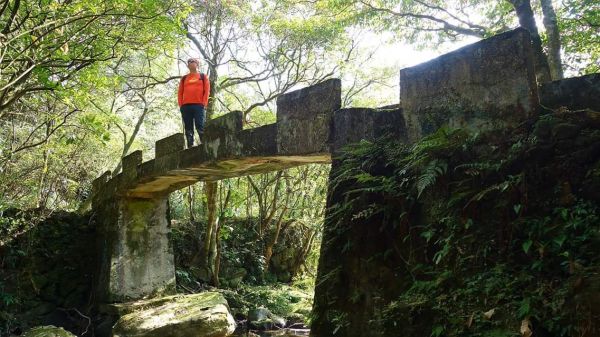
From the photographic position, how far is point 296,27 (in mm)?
11266

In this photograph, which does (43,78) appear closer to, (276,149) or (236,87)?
(276,149)

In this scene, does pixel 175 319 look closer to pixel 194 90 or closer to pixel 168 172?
pixel 168 172

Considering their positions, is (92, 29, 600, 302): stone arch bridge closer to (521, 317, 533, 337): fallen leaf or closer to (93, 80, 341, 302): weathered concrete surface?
(93, 80, 341, 302): weathered concrete surface

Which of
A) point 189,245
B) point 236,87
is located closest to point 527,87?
point 189,245

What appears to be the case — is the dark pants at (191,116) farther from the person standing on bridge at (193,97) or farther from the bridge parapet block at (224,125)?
the bridge parapet block at (224,125)

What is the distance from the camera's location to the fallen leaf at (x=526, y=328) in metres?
2.12

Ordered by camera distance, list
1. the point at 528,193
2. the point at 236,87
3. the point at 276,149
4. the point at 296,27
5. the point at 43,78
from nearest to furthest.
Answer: the point at 528,193 < the point at 276,149 < the point at 43,78 < the point at 296,27 < the point at 236,87

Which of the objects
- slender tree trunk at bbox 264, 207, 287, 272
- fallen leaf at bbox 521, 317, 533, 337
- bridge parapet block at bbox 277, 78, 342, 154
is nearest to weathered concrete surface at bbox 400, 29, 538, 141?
bridge parapet block at bbox 277, 78, 342, 154

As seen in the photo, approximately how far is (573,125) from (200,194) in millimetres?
12582

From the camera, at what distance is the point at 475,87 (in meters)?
3.18

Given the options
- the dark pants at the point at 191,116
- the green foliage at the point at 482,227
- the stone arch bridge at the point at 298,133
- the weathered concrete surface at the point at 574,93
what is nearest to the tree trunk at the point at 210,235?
the stone arch bridge at the point at 298,133

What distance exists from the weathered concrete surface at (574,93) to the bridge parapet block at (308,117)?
177 cm

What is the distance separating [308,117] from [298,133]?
22cm

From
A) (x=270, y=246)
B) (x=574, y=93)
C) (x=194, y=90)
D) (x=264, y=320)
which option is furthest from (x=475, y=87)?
(x=270, y=246)
